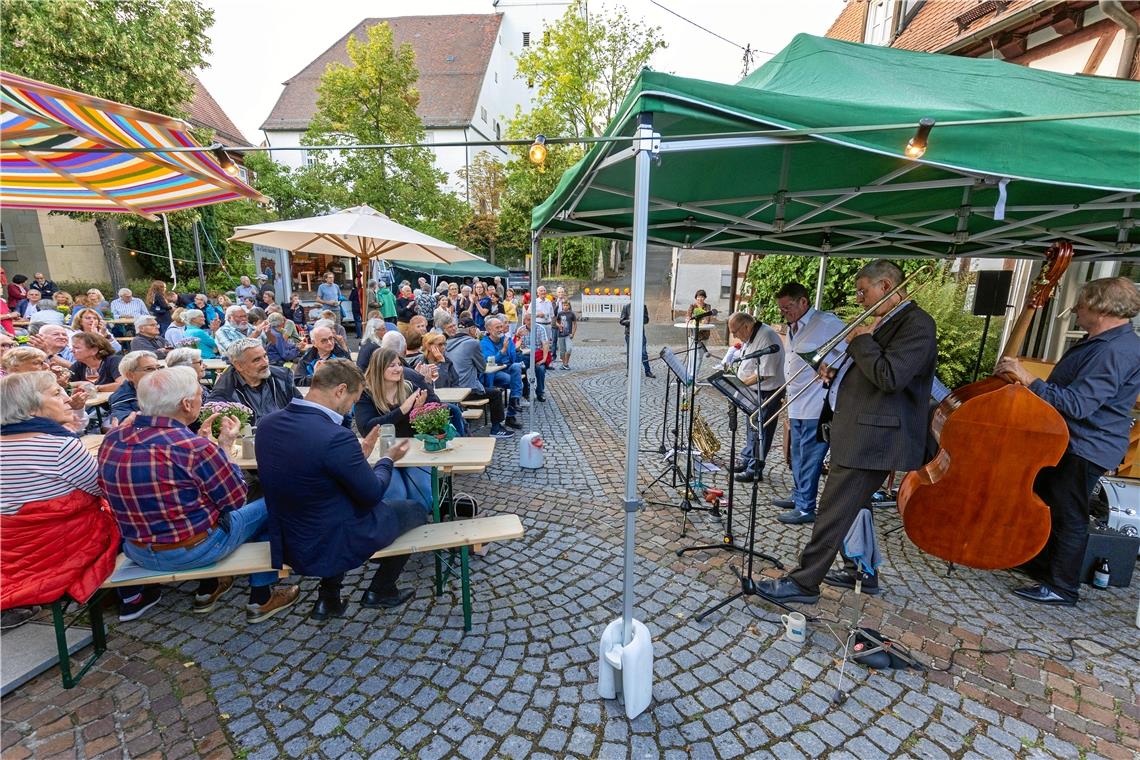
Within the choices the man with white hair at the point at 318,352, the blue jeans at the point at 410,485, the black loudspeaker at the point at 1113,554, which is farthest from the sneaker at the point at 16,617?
the black loudspeaker at the point at 1113,554

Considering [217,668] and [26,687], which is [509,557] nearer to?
[217,668]

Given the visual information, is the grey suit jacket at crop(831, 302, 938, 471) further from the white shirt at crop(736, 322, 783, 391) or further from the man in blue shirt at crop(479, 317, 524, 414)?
the man in blue shirt at crop(479, 317, 524, 414)

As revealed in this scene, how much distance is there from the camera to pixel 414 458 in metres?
3.55

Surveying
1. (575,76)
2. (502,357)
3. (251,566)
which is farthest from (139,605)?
(575,76)

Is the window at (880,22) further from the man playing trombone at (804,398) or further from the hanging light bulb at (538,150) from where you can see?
the hanging light bulb at (538,150)

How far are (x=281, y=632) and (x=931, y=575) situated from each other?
4.50 meters

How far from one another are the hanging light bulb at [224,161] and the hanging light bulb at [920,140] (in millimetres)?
3494

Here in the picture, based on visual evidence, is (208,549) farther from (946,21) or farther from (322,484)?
(946,21)

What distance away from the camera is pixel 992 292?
5.17 meters

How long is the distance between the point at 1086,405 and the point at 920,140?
2347mm

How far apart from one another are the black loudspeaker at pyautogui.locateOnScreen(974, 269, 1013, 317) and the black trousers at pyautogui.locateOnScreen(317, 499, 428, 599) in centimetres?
592

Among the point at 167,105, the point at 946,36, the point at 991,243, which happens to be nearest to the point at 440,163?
the point at 167,105

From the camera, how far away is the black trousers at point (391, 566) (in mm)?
3113

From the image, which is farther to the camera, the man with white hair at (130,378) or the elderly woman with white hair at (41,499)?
the man with white hair at (130,378)
